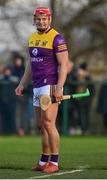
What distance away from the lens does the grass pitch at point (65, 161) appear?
33.2 ft

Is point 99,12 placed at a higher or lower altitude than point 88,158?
higher

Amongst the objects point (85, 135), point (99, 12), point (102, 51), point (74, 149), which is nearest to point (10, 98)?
point (85, 135)

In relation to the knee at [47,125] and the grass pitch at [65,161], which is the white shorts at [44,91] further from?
the grass pitch at [65,161]

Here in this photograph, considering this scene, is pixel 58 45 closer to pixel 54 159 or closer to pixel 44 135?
pixel 44 135

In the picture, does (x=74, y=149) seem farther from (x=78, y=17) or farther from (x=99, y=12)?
(x=99, y=12)

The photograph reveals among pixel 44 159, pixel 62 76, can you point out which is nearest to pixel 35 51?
pixel 62 76

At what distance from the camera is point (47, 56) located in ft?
35.4

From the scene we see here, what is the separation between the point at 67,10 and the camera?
33656 mm

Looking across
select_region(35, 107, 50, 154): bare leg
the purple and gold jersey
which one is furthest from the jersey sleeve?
select_region(35, 107, 50, 154): bare leg

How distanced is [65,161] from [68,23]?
2141 cm

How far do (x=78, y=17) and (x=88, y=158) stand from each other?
67.7 feet

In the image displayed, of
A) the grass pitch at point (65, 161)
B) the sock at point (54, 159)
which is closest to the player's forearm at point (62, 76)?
the sock at point (54, 159)

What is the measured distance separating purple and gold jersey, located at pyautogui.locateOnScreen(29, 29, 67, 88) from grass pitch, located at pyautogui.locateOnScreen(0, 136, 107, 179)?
1266mm

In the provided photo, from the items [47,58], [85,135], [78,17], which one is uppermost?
[78,17]
